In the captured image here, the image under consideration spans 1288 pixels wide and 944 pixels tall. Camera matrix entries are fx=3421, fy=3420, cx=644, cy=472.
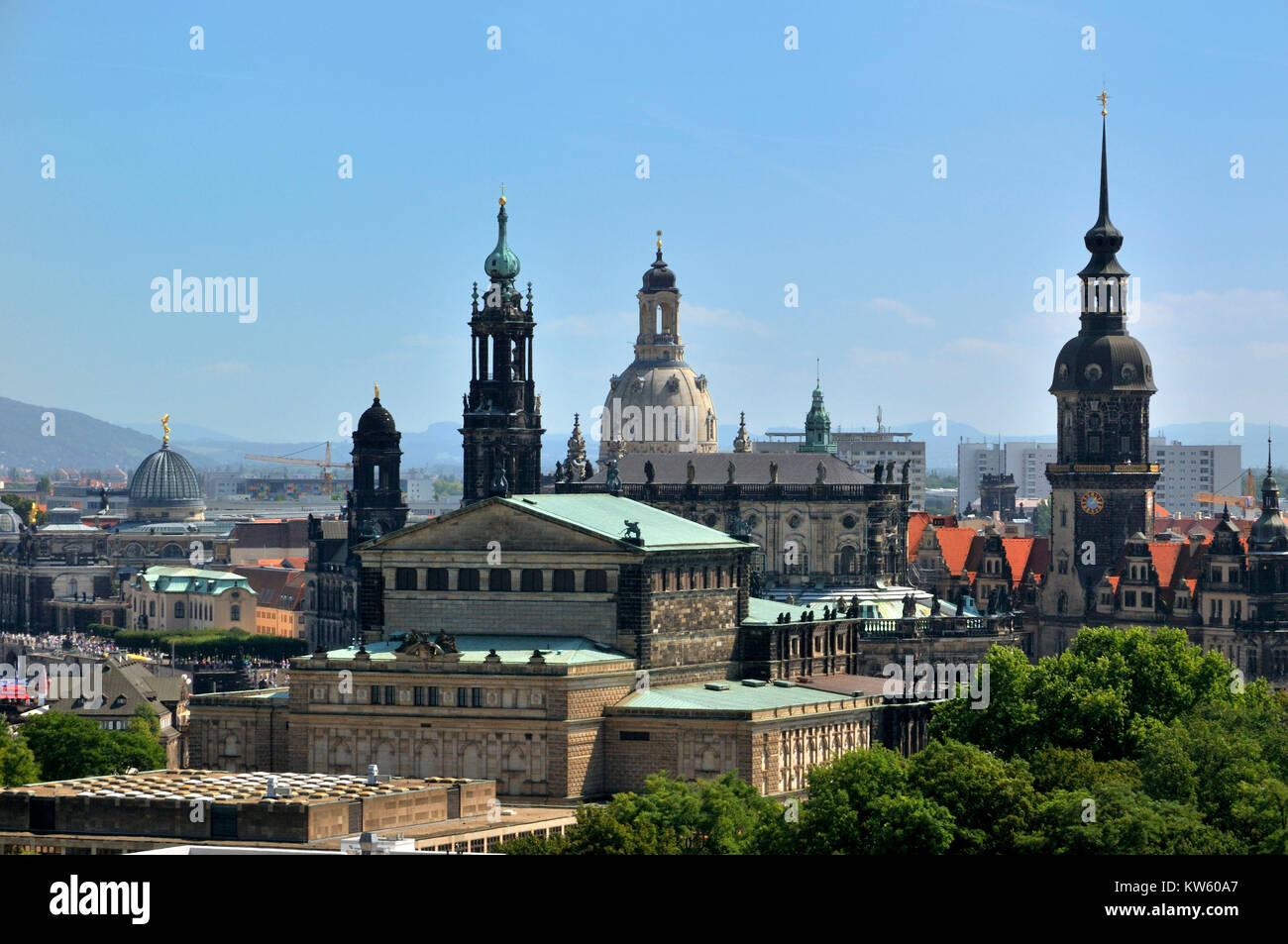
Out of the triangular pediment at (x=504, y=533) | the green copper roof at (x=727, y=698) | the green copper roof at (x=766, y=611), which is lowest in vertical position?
the green copper roof at (x=727, y=698)

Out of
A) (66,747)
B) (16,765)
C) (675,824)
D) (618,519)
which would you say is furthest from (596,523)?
(675,824)

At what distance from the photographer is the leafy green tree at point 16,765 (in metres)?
154

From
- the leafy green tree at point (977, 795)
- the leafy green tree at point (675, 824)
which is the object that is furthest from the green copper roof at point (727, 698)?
the leafy green tree at point (977, 795)

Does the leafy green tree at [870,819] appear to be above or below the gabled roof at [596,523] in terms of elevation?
below

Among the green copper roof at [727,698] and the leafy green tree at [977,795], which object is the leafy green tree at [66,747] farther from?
the leafy green tree at [977,795]

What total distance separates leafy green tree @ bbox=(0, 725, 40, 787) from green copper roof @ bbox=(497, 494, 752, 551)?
2472 centimetres

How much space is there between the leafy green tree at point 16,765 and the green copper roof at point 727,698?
2717cm

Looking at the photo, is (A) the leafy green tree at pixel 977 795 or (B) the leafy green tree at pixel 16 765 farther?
(B) the leafy green tree at pixel 16 765

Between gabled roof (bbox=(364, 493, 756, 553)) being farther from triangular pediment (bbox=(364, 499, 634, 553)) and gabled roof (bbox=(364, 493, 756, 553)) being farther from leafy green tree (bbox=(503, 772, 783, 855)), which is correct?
leafy green tree (bbox=(503, 772, 783, 855))

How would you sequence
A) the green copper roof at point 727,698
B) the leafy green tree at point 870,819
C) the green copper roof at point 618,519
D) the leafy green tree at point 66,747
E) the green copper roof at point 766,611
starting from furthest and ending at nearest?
the green copper roof at point 766,611 < the leafy green tree at point 66,747 < the green copper roof at point 618,519 < the green copper roof at point 727,698 < the leafy green tree at point 870,819
